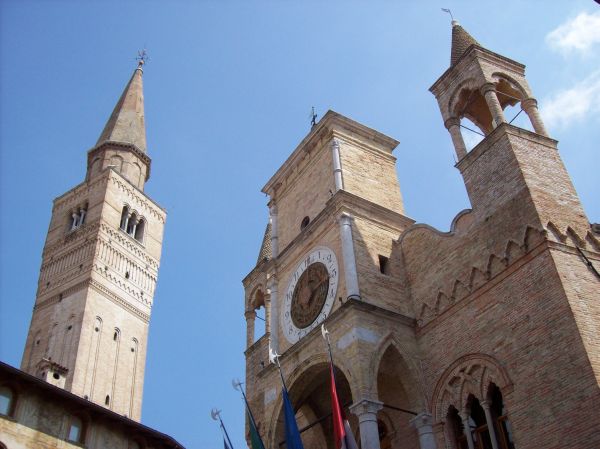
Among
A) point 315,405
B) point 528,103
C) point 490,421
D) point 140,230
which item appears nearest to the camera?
point 490,421

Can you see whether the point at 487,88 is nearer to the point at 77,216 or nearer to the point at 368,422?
the point at 368,422

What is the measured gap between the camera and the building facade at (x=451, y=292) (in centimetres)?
1056

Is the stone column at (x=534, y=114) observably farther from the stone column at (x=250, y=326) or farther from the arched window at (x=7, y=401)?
the arched window at (x=7, y=401)

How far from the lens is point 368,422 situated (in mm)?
11828

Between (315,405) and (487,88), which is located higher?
(487,88)

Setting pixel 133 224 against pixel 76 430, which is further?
pixel 133 224

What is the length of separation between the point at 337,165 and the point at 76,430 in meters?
8.48

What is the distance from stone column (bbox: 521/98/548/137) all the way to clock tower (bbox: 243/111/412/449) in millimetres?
3415

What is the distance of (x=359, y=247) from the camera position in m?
14.3

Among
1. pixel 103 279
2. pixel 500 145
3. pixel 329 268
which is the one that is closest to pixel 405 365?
pixel 329 268

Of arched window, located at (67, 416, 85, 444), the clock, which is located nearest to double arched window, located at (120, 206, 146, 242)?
arched window, located at (67, 416, 85, 444)

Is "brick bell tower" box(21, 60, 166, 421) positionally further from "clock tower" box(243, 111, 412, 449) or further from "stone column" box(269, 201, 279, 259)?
"clock tower" box(243, 111, 412, 449)

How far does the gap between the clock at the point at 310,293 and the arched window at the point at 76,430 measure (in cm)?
525

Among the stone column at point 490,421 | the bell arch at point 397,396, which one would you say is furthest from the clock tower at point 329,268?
the stone column at point 490,421
